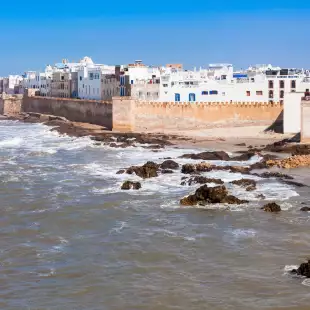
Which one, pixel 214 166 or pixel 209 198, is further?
pixel 214 166

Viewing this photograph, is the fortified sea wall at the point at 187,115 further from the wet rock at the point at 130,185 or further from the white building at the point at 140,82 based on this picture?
the wet rock at the point at 130,185

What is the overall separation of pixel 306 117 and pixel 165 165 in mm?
9682

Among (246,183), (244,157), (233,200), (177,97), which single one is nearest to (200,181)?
(246,183)

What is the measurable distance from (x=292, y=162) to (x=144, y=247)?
12522mm

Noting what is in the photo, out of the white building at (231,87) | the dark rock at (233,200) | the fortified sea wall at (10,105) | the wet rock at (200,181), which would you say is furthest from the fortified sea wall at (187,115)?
the fortified sea wall at (10,105)

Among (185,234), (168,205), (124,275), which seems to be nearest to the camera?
(124,275)

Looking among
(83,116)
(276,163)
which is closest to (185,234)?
(276,163)

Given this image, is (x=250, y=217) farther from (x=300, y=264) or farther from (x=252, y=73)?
(x=252, y=73)

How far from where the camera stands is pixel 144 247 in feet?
44.0

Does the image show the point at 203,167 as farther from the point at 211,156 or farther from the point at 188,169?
the point at 211,156

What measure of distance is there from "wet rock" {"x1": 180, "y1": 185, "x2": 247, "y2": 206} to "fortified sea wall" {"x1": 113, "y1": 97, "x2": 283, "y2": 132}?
80.5ft

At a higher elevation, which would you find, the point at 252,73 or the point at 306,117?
the point at 252,73

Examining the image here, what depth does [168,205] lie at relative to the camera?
1748 centimetres

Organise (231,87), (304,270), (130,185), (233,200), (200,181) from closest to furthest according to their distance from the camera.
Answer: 1. (304,270)
2. (233,200)
3. (130,185)
4. (200,181)
5. (231,87)
